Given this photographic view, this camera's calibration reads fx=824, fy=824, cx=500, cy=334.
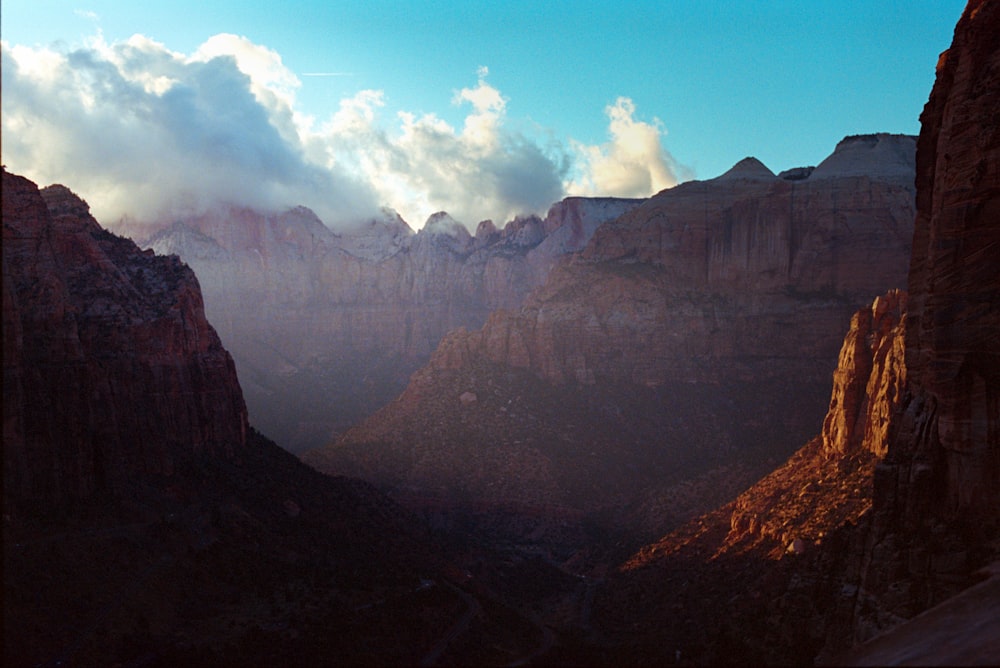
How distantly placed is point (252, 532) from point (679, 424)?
176 ft

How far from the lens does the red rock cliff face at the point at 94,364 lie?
38.8 meters

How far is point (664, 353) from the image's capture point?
95.8 meters

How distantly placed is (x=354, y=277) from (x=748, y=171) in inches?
3771

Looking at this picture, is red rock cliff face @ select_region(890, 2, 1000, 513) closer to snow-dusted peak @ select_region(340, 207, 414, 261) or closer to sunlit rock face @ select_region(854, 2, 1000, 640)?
sunlit rock face @ select_region(854, 2, 1000, 640)

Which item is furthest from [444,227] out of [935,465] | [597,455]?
Answer: [935,465]

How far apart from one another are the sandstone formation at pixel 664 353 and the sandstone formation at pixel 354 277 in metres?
56.0

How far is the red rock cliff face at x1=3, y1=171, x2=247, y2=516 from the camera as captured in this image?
38750mm

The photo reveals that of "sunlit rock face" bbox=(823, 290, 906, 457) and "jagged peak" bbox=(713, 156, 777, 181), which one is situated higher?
"jagged peak" bbox=(713, 156, 777, 181)

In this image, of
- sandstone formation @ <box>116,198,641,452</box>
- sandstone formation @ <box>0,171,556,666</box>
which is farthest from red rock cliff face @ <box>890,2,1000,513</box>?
sandstone formation @ <box>116,198,641,452</box>

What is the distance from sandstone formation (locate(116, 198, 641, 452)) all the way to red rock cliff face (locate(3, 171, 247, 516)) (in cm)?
9843

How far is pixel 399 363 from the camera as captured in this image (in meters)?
162

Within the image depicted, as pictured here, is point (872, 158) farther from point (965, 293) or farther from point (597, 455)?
point (965, 293)

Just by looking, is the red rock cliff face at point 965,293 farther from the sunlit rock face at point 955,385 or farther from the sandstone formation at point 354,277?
the sandstone formation at point 354,277

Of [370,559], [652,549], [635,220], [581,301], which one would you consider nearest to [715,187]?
[635,220]
